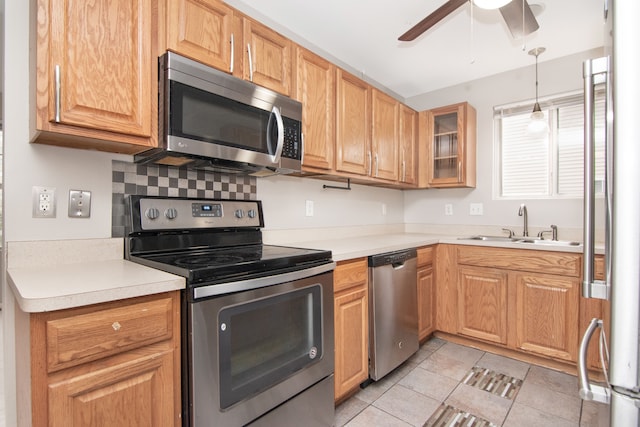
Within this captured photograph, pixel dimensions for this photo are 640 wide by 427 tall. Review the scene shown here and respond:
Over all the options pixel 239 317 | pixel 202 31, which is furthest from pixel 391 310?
pixel 202 31

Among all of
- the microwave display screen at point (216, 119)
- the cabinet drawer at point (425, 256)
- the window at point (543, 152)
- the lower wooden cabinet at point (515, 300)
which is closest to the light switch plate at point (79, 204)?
the microwave display screen at point (216, 119)

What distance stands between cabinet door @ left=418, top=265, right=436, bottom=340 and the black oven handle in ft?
3.92

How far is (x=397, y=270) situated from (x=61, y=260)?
1805mm

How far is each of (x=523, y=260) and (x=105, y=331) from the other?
8.28 feet

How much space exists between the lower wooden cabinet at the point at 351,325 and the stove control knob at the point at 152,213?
0.94m

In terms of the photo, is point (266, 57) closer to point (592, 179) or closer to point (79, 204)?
point (79, 204)

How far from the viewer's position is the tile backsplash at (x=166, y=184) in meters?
1.52

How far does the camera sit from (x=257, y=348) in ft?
4.26

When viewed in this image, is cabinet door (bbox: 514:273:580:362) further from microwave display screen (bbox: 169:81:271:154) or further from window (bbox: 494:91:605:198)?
microwave display screen (bbox: 169:81:271:154)

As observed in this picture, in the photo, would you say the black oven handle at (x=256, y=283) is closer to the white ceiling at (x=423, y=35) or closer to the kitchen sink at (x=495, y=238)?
the white ceiling at (x=423, y=35)

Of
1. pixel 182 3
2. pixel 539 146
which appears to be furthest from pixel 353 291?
pixel 539 146

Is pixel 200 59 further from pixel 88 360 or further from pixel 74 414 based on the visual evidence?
pixel 74 414

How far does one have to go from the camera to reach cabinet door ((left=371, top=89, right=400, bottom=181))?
259 cm

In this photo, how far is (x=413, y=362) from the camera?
7.75 ft
